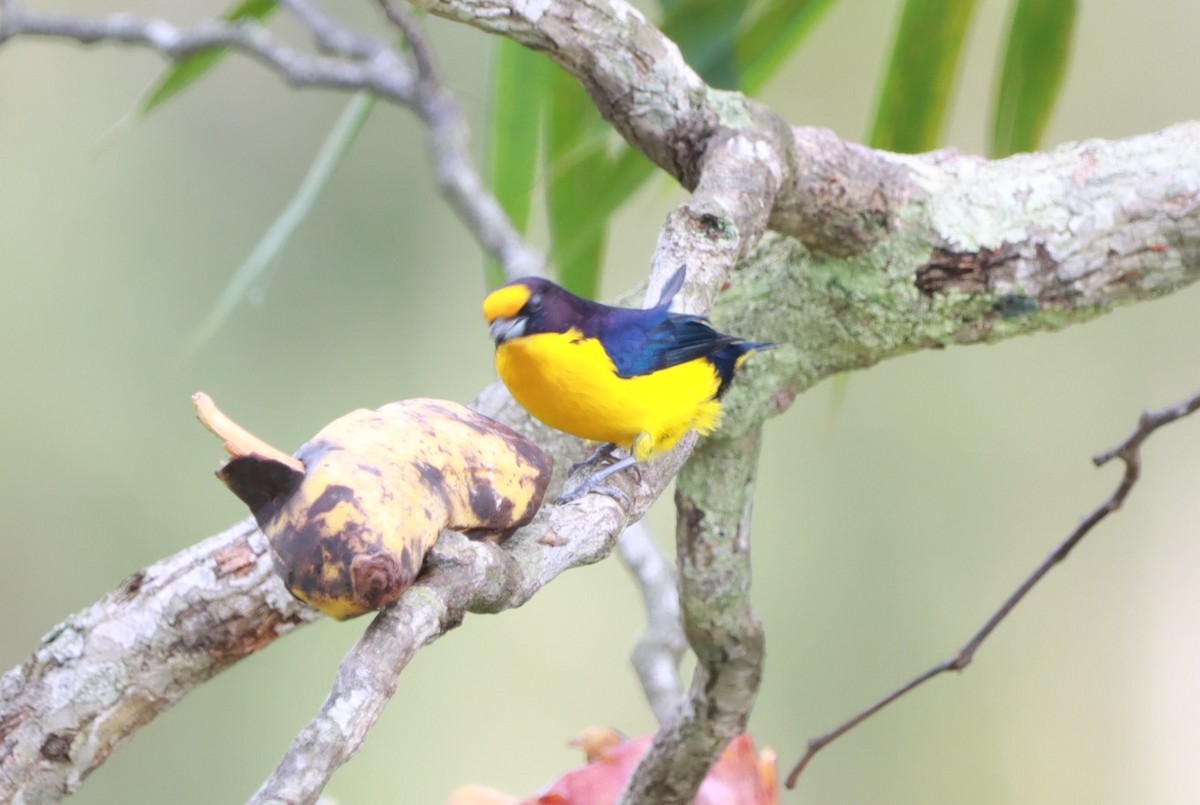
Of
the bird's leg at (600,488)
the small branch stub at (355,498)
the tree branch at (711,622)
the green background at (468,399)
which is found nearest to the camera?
the small branch stub at (355,498)

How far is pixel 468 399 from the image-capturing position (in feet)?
7.81

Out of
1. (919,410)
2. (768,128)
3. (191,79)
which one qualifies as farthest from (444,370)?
(768,128)

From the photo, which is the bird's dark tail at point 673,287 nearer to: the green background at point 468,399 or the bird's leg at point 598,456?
the bird's leg at point 598,456

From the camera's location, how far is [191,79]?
1489mm

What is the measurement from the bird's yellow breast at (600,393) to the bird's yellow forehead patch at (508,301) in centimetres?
3

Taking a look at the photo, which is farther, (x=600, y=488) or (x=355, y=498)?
(x=600, y=488)

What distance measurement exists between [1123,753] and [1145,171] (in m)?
1.53

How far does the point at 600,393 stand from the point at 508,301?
113mm

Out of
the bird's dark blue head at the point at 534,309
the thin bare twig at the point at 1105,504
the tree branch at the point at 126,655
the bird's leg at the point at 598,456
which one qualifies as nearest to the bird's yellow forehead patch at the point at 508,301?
the bird's dark blue head at the point at 534,309

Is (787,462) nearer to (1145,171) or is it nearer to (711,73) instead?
(711,73)

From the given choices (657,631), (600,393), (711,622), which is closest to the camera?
(600,393)

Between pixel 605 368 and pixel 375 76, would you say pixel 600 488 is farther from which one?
pixel 375 76

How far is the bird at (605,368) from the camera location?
3.04ft

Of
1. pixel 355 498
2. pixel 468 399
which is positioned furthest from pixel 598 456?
pixel 468 399
